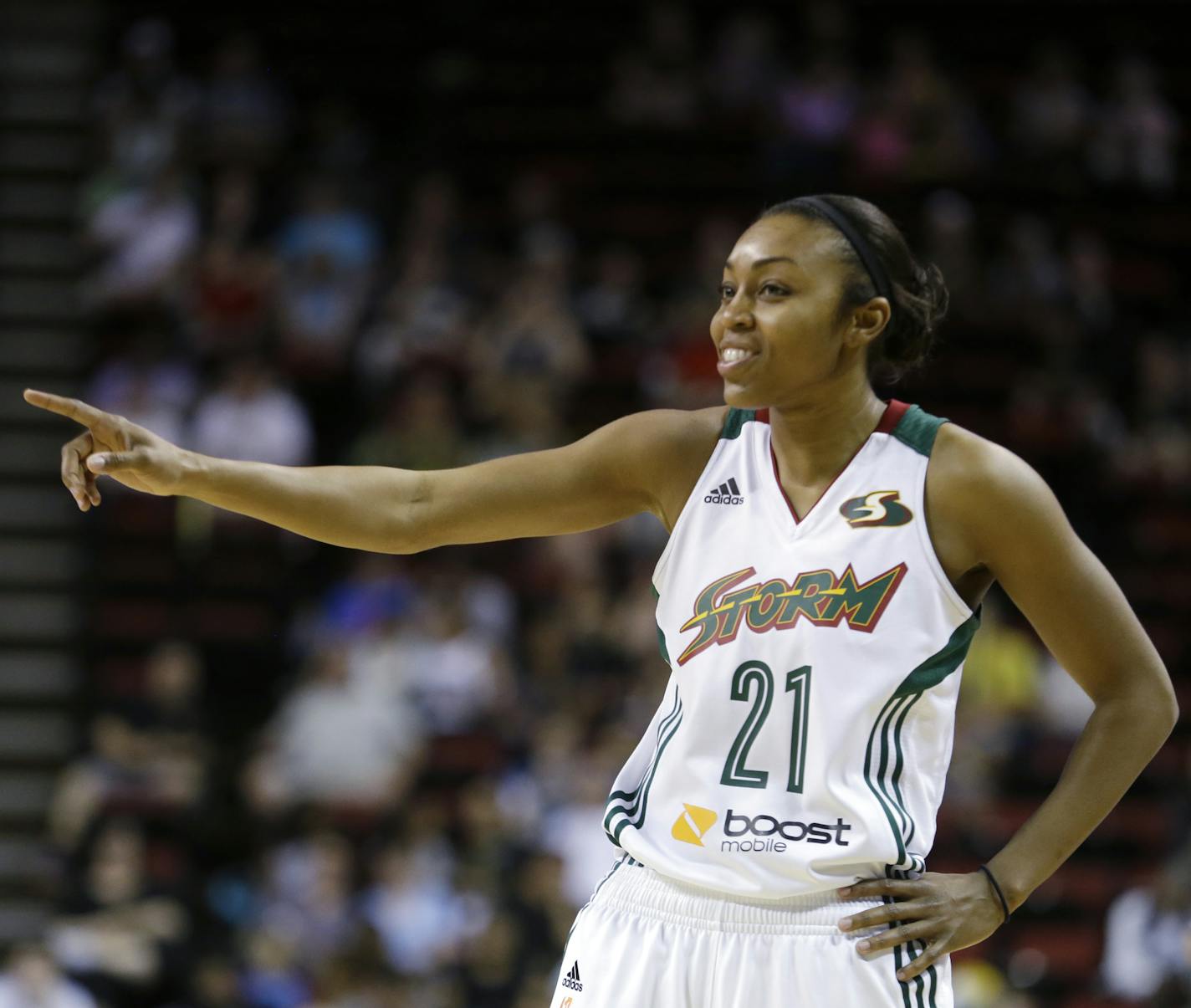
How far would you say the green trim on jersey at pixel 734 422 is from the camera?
142 inches

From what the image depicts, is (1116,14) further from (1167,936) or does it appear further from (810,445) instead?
(810,445)

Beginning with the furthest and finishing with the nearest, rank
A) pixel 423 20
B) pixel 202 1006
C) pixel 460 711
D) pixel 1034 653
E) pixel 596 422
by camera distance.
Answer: pixel 423 20, pixel 596 422, pixel 1034 653, pixel 460 711, pixel 202 1006

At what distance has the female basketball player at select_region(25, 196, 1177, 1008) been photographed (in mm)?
3184

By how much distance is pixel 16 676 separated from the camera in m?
11.9

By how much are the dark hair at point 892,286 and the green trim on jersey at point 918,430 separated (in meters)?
0.14

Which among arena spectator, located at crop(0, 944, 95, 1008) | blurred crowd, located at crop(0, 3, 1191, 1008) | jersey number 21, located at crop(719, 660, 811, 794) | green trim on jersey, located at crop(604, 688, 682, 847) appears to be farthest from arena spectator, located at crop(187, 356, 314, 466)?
jersey number 21, located at crop(719, 660, 811, 794)

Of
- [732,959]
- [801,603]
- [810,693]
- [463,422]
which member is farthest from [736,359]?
[463,422]

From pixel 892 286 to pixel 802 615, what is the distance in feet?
2.36

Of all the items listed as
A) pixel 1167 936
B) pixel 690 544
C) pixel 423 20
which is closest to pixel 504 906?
pixel 1167 936

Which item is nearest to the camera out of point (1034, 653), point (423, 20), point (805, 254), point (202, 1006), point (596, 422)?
point (805, 254)

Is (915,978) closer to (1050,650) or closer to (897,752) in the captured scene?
(897,752)

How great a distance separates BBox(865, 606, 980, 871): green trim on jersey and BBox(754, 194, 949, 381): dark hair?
→ 66 centimetres

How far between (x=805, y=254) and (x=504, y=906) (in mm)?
6462

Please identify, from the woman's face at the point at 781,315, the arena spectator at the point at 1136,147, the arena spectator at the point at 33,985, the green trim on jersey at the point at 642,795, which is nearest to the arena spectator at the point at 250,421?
the arena spectator at the point at 33,985
